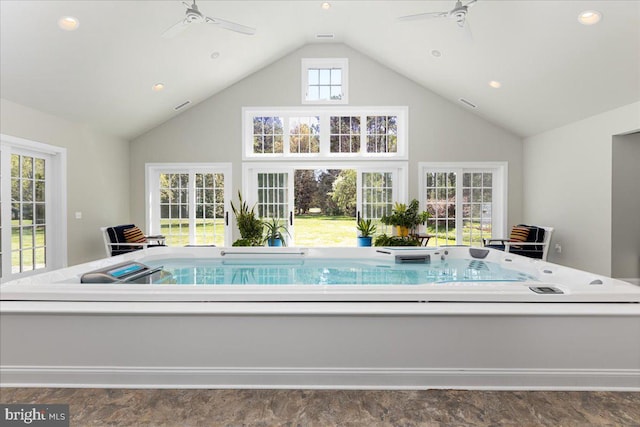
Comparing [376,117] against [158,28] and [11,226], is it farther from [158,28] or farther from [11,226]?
[11,226]

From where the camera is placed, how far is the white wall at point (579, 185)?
429cm

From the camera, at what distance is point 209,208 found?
6.29 metres

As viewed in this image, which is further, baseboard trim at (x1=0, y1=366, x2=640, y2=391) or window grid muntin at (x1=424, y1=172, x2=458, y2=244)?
window grid muntin at (x1=424, y1=172, x2=458, y2=244)

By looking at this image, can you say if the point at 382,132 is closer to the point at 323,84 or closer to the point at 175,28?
the point at 323,84

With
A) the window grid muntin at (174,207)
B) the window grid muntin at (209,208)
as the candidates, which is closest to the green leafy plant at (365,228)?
the window grid muntin at (209,208)

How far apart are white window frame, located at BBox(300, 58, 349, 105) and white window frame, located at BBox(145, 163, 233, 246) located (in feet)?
5.84

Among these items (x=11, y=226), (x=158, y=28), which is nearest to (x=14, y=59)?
(x=158, y=28)

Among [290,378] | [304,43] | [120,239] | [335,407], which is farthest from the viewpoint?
[304,43]

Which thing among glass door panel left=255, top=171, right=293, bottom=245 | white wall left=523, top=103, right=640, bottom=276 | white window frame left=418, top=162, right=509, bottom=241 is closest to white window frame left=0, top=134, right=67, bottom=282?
glass door panel left=255, top=171, right=293, bottom=245

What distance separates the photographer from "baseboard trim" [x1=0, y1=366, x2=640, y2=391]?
6.16ft

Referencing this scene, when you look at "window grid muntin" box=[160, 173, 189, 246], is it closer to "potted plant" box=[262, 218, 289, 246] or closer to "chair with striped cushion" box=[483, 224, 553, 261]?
"potted plant" box=[262, 218, 289, 246]

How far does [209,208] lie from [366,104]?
318 cm

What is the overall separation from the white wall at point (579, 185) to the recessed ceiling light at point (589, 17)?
1288 mm

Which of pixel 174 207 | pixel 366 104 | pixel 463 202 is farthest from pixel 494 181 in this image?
pixel 174 207
